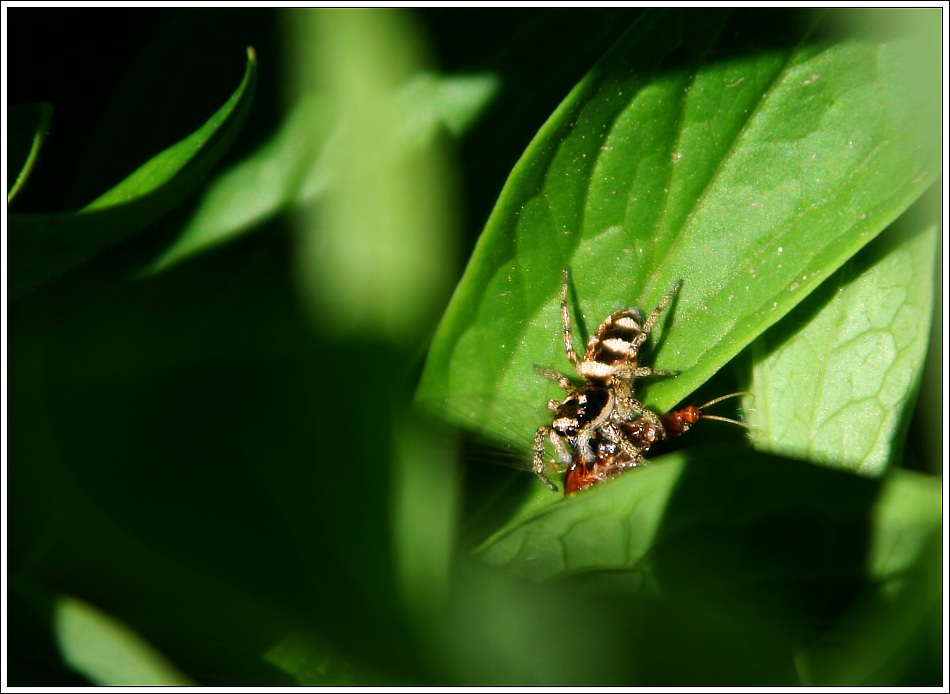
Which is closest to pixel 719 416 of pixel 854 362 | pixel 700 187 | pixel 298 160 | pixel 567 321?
pixel 854 362

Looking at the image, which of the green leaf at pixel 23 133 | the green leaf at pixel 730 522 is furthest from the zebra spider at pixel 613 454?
the green leaf at pixel 23 133

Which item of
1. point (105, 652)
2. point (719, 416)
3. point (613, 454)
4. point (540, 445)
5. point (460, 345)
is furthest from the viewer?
point (613, 454)

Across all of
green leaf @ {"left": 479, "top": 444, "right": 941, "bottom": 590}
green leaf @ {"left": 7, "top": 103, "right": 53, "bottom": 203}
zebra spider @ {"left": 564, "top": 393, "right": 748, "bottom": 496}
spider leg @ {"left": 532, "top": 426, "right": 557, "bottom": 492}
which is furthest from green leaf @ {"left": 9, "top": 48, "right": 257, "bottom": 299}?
zebra spider @ {"left": 564, "top": 393, "right": 748, "bottom": 496}

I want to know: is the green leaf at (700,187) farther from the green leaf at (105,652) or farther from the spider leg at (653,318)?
the green leaf at (105,652)

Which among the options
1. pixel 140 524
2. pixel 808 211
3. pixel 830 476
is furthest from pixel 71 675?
pixel 808 211

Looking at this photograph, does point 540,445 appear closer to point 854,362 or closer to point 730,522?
point 854,362
